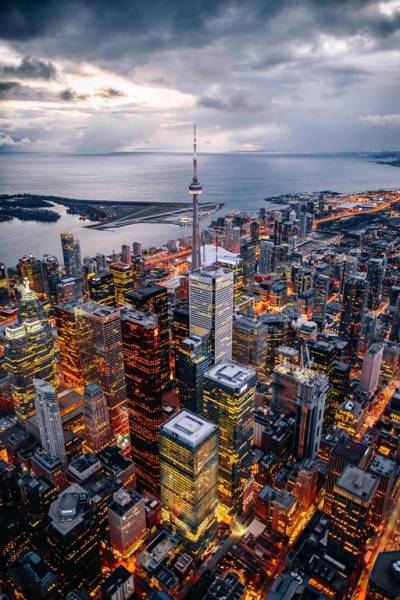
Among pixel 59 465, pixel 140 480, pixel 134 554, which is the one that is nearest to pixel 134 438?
pixel 140 480

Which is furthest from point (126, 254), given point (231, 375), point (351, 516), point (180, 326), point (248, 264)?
point (351, 516)

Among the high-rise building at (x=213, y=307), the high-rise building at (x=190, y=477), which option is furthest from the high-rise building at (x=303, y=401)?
the high-rise building at (x=190, y=477)

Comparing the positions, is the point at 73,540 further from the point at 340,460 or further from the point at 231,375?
the point at 340,460

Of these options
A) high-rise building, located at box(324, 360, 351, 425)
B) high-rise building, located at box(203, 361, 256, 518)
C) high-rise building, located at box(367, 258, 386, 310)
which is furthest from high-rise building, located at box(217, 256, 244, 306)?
high-rise building, located at box(203, 361, 256, 518)

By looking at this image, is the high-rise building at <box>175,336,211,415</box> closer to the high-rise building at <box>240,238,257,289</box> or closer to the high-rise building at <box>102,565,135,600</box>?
the high-rise building at <box>102,565,135,600</box>

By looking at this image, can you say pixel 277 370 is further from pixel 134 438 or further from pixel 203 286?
pixel 134 438

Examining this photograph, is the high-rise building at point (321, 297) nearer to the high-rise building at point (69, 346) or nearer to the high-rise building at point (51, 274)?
the high-rise building at point (69, 346)
